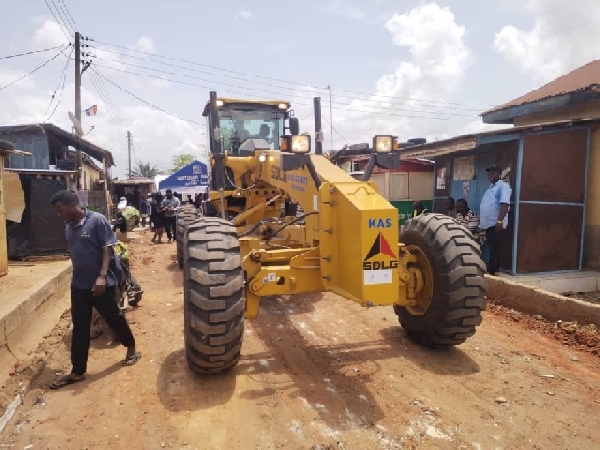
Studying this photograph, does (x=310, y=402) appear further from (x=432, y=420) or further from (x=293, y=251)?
(x=293, y=251)

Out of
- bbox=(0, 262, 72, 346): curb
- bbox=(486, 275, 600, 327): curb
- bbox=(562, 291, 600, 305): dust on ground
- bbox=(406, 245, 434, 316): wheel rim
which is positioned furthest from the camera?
bbox=(562, 291, 600, 305): dust on ground

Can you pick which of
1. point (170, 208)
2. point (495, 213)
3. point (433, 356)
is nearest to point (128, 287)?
point (433, 356)

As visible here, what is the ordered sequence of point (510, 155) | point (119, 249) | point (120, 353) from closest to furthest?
point (120, 353) → point (119, 249) → point (510, 155)

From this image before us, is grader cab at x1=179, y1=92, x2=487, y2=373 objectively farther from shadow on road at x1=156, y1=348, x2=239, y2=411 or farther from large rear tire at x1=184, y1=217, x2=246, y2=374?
shadow on road at x1=156, y1=348, x2=239, y2=411

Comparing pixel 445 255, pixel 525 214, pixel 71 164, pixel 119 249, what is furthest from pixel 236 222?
pixel 71 164

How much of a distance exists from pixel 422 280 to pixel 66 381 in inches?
136

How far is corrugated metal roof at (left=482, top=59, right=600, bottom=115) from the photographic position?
8665 millimetres

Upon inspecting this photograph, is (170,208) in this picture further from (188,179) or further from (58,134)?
(188,179)

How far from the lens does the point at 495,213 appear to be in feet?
23.0

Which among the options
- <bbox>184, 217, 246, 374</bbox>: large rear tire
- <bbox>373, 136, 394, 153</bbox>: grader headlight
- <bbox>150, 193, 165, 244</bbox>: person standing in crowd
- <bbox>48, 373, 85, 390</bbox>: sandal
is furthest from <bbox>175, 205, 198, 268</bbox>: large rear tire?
<bbox>150, 193, 165, 244</bbox>: person standing in crowd

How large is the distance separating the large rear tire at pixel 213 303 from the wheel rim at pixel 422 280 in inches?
71.2

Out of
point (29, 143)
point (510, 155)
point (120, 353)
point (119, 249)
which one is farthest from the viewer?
point (29, 143)

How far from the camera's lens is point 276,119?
7.95 metres

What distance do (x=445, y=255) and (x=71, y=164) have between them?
48.3 feet
